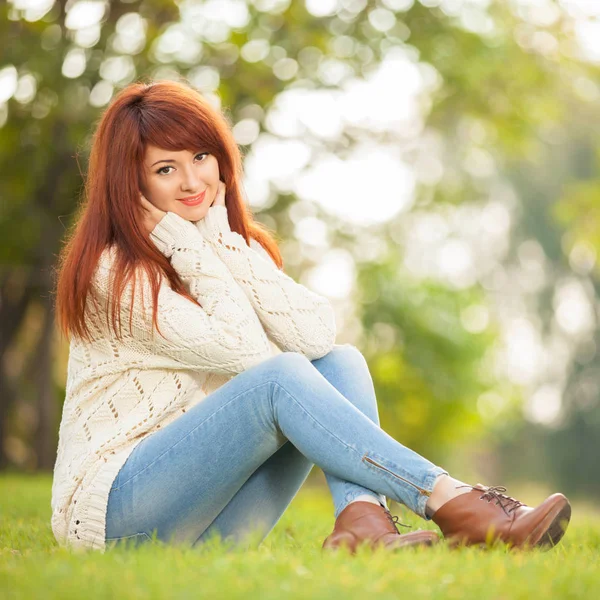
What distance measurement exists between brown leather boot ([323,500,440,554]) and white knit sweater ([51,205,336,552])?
58cm

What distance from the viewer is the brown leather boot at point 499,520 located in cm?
236

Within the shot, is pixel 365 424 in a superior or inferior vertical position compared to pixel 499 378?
superior

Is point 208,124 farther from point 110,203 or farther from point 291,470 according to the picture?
point 291,470

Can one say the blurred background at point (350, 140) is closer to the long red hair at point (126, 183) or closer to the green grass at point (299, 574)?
the long red hair at point (126, 183)

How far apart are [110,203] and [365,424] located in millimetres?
1202

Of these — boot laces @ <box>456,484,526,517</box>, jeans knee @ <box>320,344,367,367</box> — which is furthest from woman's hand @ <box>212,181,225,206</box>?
boot laces @ <box>456,484,526,517</box>

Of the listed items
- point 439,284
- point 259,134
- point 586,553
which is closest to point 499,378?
point 439,284

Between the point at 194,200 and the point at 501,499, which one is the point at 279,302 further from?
the point at 501,499

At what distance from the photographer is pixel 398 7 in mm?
8852

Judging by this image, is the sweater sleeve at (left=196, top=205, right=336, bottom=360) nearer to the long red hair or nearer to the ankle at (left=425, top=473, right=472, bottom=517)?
the long red hair

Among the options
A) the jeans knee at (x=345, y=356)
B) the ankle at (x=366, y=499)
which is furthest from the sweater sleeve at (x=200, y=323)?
the ankle at (x=366, y=499)

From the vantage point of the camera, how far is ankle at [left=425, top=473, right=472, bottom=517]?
2.43 meters

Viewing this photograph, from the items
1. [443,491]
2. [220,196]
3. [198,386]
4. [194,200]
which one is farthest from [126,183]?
[443,491]

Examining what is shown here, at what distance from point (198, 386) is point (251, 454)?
0.38 meters
